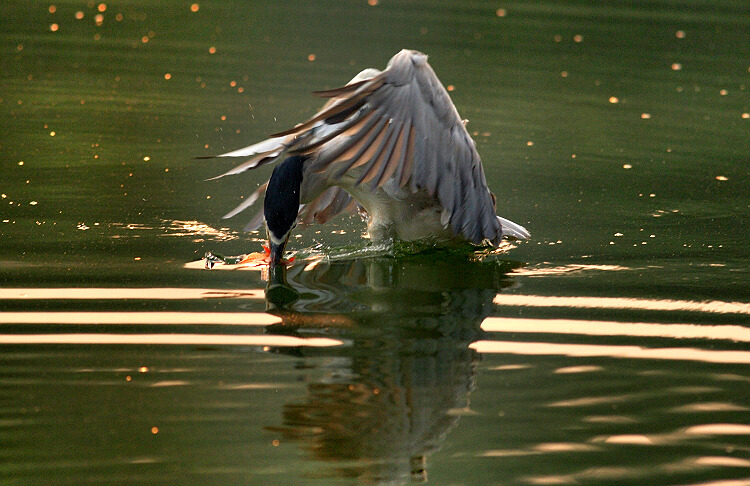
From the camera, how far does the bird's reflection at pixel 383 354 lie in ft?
15.3

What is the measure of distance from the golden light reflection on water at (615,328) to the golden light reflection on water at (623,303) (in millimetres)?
272

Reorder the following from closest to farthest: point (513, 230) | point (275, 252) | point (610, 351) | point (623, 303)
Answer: point (610, 351), point (623, 303), point (275, 252), point (513, 230)

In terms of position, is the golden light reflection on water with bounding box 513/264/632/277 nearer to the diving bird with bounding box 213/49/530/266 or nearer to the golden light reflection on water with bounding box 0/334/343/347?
the diving bird with bounding box 213/49/530/266

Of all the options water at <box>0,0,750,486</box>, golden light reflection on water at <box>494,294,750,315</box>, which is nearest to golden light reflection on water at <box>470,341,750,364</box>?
water at <box>0,0,750,486</box>

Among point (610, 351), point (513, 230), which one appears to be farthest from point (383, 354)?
point (513, 230)

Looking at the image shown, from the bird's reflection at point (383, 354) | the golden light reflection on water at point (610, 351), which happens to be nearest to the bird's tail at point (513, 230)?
the bird's reflection at point (383, 354)

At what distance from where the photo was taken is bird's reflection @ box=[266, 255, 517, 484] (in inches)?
183

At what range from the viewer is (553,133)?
456 inches

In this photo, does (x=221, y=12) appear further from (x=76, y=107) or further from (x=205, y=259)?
(x=205, y=259)

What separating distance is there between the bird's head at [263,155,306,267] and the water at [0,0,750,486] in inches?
9.5

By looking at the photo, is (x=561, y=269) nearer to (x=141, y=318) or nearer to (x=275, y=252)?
(x=275, y=252)

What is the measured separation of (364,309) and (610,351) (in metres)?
1.35

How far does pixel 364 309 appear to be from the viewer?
636cm

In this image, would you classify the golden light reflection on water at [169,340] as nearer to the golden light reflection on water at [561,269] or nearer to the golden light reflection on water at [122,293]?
the golden light reflection on water at [122,293]
